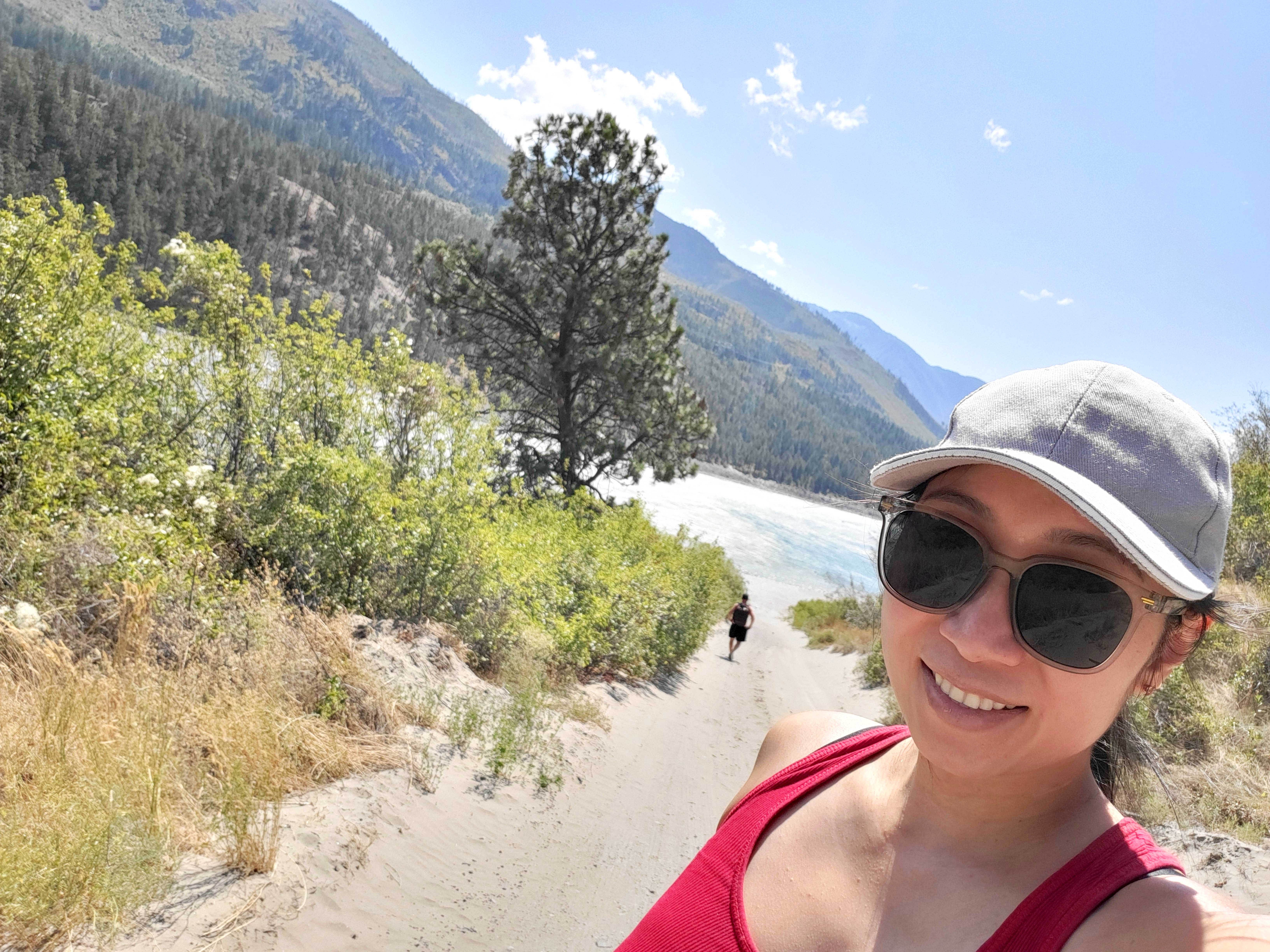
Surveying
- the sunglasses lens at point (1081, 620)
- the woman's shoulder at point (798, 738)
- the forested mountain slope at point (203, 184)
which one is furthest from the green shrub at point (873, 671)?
the forested mountain slope at point (203, 184)

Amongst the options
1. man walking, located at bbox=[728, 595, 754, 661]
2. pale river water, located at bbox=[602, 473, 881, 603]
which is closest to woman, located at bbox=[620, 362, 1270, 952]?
pale river water, located at bbox=[602, 473, 881, 603]

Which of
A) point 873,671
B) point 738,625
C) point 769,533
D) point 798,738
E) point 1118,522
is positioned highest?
point 1118,522

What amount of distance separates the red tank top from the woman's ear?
0.61 feet

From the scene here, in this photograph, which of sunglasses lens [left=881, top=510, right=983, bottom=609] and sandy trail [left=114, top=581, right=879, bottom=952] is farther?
sandy trail [left=114, top=581, right=879, bottom=952]

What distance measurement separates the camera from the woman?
0.81 meters

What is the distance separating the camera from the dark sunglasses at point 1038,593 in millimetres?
896

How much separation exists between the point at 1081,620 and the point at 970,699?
0.16m

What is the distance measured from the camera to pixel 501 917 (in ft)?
13.3

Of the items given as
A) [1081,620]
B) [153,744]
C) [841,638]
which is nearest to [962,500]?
Answer: [1081,620]

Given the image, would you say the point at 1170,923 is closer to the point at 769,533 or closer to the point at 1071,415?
the point at 1071,415

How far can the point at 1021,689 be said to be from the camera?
35.3 inches

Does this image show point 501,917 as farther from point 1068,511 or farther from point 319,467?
point 319,467

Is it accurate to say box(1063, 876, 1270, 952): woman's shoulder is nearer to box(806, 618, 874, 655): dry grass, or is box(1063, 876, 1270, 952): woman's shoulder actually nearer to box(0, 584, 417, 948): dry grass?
box(0, 584, 417, 948): dry grass

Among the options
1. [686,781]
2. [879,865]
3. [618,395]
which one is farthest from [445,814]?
[618,395]
